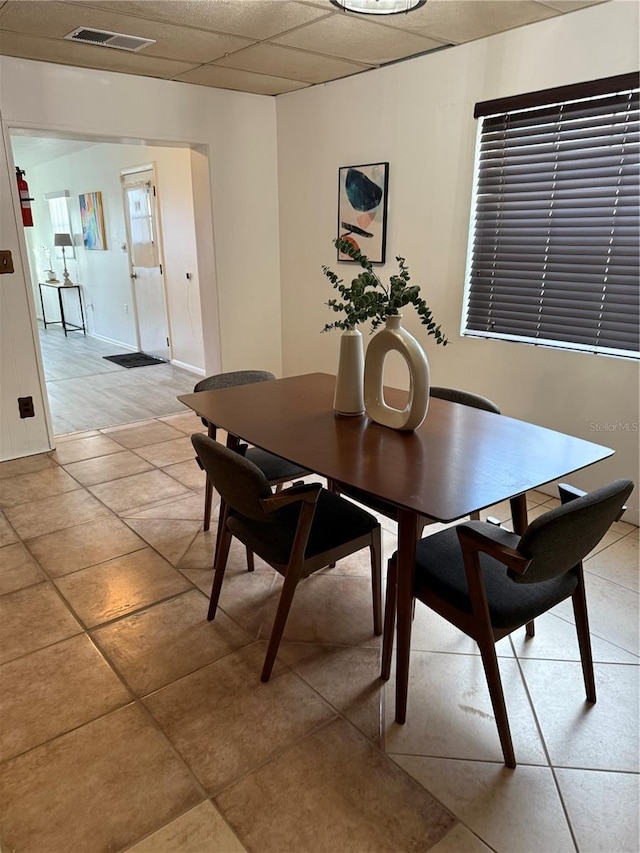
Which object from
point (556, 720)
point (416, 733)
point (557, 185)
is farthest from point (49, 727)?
point (557, 185)

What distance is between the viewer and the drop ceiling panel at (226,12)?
267 centimetres

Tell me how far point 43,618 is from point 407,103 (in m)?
3.48

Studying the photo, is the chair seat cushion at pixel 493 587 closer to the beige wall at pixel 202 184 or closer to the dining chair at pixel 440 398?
the dining chair at pixel 440 398

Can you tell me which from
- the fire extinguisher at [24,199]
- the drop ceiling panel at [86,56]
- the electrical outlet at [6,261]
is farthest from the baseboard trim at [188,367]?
the drop ceiling panel at [86,56]

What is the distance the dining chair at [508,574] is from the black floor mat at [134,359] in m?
5.51

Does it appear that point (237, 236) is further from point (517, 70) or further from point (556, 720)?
point (556, 720)

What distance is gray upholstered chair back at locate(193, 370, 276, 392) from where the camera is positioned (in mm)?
2760

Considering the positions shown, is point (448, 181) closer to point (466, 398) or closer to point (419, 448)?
point (466, 398)

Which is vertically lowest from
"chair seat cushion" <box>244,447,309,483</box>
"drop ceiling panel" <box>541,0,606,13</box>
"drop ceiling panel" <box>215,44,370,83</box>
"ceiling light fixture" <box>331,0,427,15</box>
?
"chair seat cushion" <box>244,447,309,483</box>

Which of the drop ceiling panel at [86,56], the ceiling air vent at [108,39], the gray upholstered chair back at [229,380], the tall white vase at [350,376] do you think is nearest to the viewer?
the tall white vase at [350,376]

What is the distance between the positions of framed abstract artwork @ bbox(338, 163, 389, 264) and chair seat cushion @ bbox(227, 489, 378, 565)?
2.43 metres

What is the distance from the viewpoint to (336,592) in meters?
2.50

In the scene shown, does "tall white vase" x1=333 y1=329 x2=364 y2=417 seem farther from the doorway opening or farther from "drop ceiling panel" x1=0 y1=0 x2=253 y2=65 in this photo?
the doorway opening

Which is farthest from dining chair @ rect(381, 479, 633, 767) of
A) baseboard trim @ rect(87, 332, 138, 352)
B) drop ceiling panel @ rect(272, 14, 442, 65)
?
baseboard trim @ rect(87, 332, 138, 352)
